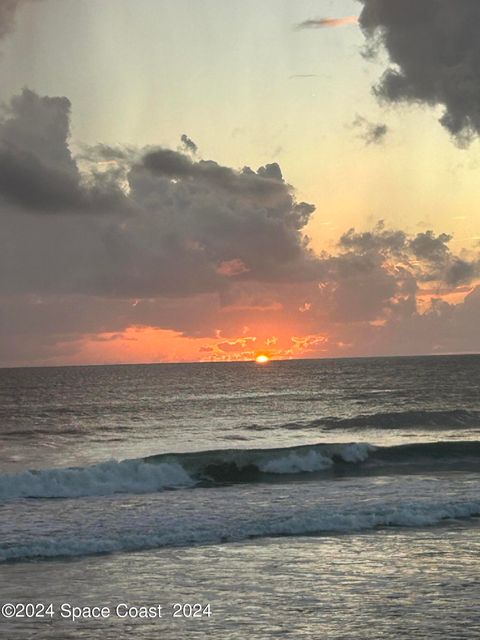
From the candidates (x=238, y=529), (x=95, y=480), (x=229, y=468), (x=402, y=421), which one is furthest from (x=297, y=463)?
(x=402, y=421)

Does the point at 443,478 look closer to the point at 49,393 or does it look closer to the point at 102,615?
the point at 102,615

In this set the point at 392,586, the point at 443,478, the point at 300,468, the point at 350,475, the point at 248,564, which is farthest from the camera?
the point at 300,468

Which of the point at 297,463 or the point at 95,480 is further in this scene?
the point at 297,463

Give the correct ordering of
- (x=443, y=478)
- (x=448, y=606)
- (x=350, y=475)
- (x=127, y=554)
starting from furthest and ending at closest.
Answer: (x=350, y=475)
(x=443, y=478)
(x=127, y=554)
(x=448, y=606)

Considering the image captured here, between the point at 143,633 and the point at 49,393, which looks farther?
the point at 49,393

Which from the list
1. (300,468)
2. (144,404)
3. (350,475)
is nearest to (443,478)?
(350,475)

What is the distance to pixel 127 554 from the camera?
20500mm

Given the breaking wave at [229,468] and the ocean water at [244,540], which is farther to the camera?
the breaking wave at [229,468]

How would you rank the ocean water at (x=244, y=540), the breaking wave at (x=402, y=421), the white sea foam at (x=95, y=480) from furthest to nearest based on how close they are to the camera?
the breaking wave at (x=402, y=421), the white sea foam at (x=95, y=480), the ocean water at (x=244, y=540)

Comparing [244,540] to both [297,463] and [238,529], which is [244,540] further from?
[297,463]

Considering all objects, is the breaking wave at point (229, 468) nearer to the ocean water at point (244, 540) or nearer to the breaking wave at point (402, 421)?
the ocean water at point (244, 540)

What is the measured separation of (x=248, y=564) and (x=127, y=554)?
11.6ft

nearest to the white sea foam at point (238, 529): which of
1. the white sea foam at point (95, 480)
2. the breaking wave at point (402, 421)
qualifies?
the white sea foam at point (95, 480)

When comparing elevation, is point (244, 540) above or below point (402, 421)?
above
